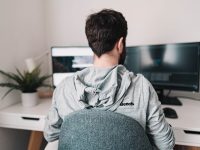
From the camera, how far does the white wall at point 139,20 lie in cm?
180

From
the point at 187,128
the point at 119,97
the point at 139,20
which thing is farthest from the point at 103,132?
the point at 139,20

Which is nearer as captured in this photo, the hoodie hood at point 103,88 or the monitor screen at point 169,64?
the hoodie hood at point 103,88

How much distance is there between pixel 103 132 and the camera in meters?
0.78

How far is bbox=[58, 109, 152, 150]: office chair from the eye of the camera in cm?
78

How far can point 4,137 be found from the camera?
5.84 feet

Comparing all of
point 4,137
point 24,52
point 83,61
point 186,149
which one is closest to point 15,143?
point 4,137

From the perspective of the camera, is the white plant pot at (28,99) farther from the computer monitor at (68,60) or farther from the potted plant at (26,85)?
the computer monitor at (68,60)

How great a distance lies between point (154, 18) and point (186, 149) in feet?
3.31

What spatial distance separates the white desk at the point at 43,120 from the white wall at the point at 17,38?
5.5 inches

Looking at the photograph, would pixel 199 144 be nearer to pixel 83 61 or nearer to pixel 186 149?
pixel 186 149

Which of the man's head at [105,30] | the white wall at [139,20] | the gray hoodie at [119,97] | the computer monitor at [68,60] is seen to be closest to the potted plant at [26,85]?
the computer monitor at [68,60]

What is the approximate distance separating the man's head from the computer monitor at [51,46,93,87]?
930 millimetres

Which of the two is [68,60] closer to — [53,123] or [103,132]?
[53,123]

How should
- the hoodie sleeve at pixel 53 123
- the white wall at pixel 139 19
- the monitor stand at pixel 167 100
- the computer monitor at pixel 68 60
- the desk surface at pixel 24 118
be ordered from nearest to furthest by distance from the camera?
the hoodie sleeve at pixel 53 123 < the desk surface at pixel 24 118 < the monitor stand at pixel 167 100 < the white wall at pixel 139 19 < the computer monitor at pixel 68 60
